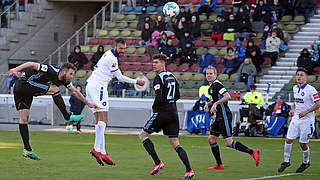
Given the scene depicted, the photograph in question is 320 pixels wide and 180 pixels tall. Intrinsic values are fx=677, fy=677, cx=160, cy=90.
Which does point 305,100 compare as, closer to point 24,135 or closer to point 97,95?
point 97,95

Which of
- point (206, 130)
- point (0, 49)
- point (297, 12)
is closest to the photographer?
point (206, 130)

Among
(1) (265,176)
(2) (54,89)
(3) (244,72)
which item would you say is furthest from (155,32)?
(1) (265,176)

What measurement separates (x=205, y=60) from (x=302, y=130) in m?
17.4

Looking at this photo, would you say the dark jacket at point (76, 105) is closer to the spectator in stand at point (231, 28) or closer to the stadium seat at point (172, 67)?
the stadium seat at point (172, 67)

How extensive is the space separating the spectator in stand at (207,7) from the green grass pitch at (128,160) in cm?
1268

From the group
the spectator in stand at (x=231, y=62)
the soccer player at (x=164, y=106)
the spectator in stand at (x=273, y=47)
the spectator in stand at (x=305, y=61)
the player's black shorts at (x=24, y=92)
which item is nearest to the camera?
the soccer player at (x=164, y=106)

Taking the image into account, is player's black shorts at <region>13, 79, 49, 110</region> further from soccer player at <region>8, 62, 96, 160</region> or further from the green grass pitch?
the green grass pitch

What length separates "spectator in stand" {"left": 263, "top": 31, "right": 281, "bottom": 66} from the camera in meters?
30.0

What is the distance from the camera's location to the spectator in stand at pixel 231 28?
1247 inches

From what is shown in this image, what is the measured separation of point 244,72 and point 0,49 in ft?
48.4

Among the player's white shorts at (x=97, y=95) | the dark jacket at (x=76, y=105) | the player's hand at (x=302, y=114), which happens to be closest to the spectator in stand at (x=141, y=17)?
the dark jacket at (x=76, y=105)

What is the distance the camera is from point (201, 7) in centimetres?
3384

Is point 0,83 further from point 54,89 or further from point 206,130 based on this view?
point 54,89

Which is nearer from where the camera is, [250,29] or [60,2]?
[250,29]
